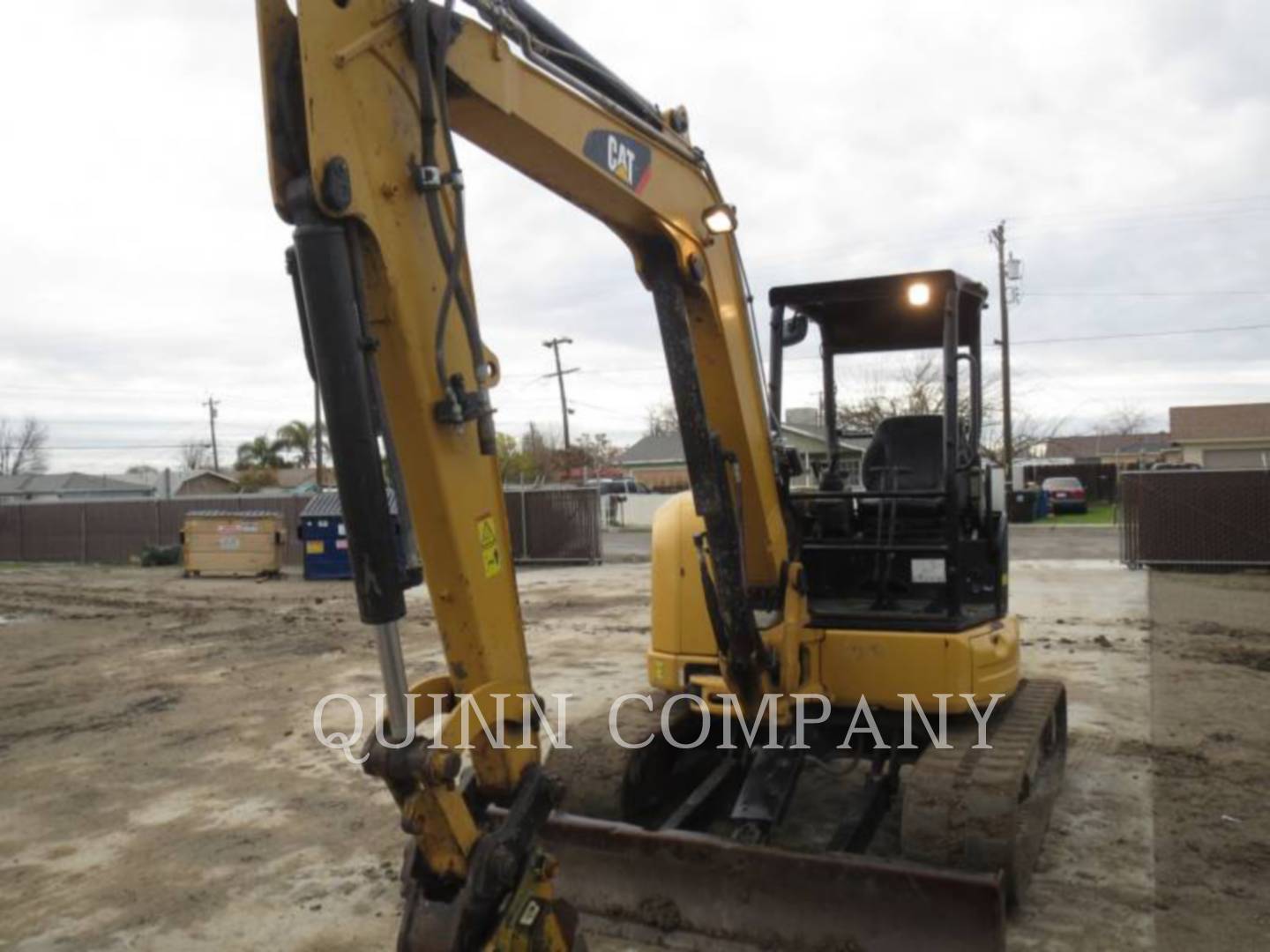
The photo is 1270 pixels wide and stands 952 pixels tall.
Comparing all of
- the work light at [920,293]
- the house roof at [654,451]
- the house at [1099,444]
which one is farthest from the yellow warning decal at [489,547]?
the house at [1099,444]

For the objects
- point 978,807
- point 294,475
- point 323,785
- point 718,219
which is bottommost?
point 323,785

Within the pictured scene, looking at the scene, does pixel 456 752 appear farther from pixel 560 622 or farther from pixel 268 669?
pixel 560 622

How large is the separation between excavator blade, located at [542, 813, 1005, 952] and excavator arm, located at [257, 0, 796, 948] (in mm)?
1202

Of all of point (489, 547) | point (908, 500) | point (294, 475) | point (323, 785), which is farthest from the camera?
point (294, 475)

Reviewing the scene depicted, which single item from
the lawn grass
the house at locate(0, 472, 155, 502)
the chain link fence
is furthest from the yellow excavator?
the house at locate(0, 472, 155, 502)

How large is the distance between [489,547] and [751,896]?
6.60 feet

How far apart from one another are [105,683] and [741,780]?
7.55 m

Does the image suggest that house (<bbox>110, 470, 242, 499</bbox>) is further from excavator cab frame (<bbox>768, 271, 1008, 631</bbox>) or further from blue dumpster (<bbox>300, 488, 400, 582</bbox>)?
Answer: excavator cab frame (<bbox>768, 271, 1008, 631</bbox>)

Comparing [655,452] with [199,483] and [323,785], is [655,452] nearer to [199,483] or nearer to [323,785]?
[199,483]

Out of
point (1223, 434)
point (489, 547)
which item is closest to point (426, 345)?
point (489, 547)

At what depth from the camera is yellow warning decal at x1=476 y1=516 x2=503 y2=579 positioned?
3.10m

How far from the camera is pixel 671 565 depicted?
5.22m

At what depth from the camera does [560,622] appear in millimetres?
13406

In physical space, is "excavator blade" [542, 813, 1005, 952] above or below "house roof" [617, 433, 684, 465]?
below
